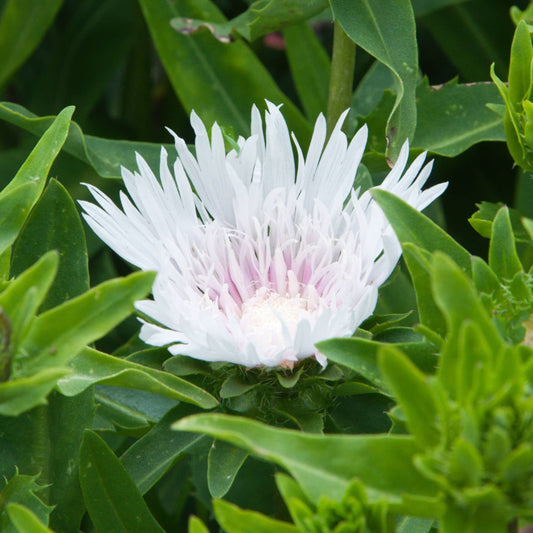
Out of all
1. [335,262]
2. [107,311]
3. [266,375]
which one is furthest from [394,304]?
[107,311]

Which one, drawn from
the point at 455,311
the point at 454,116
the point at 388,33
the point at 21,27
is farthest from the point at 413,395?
the point at 21,27

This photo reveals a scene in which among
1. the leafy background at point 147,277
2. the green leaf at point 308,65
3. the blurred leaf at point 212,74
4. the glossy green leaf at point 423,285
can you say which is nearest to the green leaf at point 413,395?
the leafy background at point 147,277

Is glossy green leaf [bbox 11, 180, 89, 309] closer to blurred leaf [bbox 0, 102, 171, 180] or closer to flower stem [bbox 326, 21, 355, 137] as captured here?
blurred leaf [bbox 0, 102, 171, 180]

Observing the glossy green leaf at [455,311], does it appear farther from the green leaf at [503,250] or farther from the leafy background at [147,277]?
the green leaf at [503,250]

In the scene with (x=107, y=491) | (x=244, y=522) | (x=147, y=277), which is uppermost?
(x=147, y=277)

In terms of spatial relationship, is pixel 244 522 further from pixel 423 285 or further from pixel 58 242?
pixel 58 242

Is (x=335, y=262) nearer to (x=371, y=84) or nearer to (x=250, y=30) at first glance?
(x=250, y=30)
